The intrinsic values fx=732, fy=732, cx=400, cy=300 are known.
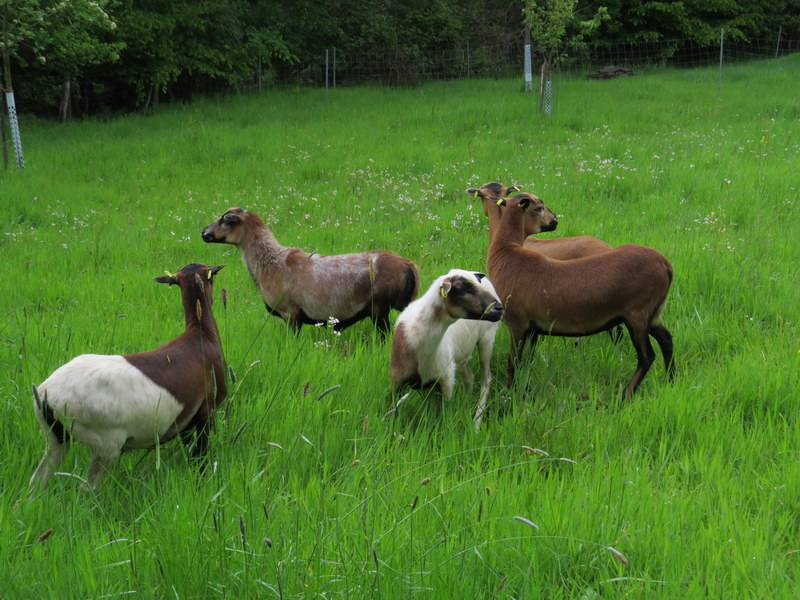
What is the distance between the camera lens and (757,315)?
5949 millimetres

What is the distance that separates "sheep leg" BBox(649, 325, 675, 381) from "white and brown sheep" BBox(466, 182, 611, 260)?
95 cm

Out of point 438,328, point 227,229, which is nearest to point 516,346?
point 438,328

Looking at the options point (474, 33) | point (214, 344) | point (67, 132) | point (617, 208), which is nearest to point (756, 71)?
point (474, 33)

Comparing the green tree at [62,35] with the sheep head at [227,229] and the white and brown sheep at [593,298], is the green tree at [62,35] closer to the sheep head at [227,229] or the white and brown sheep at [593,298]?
the sheep head at [227,229]

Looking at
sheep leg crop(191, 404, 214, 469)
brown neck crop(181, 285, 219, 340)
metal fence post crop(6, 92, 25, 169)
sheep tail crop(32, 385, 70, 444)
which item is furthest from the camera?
metal fence post crop(6, 92, 25, 169)

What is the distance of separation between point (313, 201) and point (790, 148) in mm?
8205

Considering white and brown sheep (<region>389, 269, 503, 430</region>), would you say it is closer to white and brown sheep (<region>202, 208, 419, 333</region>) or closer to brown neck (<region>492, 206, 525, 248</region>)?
brown neck (<region>492, 206, 525, 248</region>)

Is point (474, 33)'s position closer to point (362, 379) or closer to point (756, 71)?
point (756, 71)

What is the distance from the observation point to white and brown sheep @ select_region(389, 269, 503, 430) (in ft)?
14.0

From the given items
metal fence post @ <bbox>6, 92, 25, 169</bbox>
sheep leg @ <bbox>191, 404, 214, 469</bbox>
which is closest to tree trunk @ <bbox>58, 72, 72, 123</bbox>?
metal fence post @ <bbox>6, 92, 25, 169</bbox>

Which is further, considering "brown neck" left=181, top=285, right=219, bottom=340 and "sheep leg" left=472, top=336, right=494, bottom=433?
"sheep leg" left=472, top=336, right=494, bottom=433

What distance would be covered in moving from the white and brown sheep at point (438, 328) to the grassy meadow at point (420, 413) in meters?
0.17

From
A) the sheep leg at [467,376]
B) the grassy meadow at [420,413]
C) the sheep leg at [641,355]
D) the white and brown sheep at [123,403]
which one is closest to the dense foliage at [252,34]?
the grassy meadow at [420,413]

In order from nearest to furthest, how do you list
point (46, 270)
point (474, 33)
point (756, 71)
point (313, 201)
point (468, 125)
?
1. point (46, 270)
2. point (313, 201)
3. point (468, 125)
4. point (756, 71)
5. point (474, 33)
